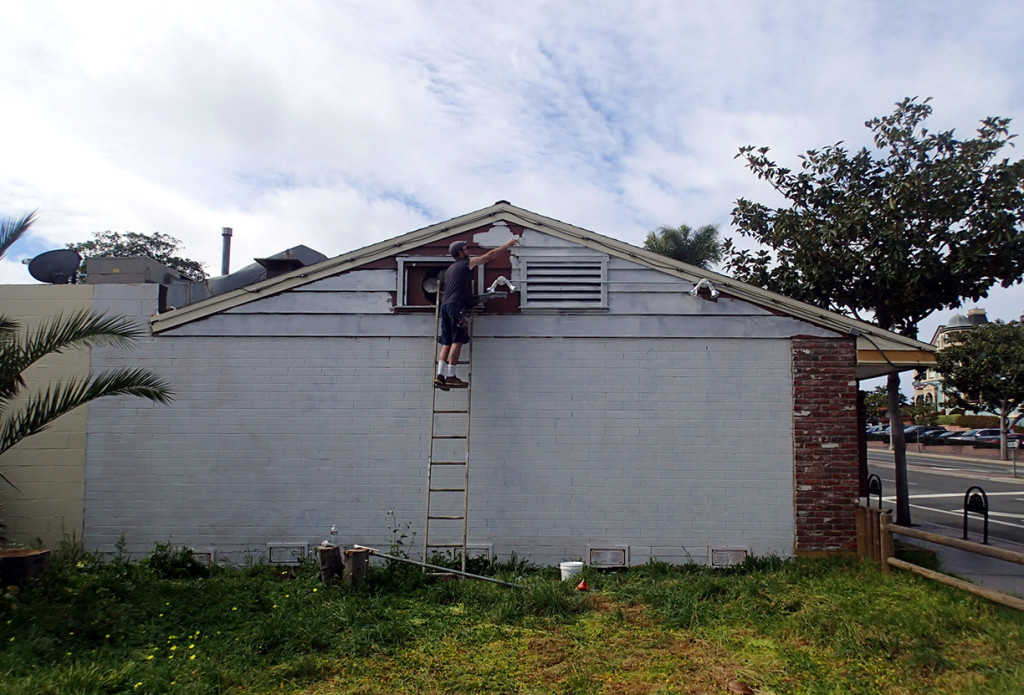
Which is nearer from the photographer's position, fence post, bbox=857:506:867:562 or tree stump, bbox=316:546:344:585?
tree stump, bbox=316:546:344:585

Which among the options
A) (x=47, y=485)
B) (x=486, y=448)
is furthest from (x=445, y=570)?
(x=47, y=485)

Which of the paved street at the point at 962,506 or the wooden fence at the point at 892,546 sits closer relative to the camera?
the wooden fence at the point at 892,546

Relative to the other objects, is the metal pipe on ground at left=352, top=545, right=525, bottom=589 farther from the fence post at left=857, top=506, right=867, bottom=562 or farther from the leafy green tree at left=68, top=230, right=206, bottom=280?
the leafy green tree at left=68, top=230, right=206, bottom=280

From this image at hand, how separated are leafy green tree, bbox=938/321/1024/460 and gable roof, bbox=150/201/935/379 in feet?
98.8

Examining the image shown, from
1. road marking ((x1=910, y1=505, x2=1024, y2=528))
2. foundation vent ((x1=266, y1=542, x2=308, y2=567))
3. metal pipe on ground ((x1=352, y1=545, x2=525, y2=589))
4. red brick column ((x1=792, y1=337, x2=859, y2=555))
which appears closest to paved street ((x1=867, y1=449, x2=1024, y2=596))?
road marking ((x1=910, y1=505, x2=1024, y2=528))

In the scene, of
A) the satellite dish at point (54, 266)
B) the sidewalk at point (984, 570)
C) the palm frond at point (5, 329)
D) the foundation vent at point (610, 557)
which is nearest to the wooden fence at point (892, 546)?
the sidewalk at point (984, 570)

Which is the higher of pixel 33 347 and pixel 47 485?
pixel 33 347

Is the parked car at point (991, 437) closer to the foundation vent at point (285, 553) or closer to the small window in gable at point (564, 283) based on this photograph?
the small window in gable at point (564, 283)

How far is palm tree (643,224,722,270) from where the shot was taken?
30.4 metres

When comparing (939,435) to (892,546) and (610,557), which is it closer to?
(892,546)

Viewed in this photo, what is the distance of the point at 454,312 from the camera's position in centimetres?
897

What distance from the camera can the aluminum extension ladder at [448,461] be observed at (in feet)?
30.0

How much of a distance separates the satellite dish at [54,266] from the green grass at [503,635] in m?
4.60

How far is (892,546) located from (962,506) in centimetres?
1223
